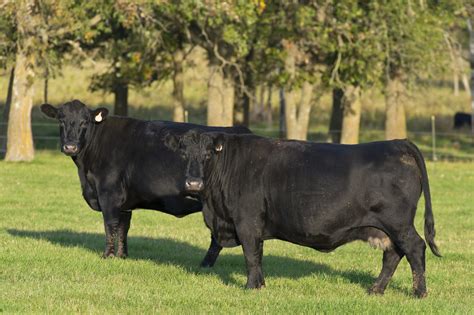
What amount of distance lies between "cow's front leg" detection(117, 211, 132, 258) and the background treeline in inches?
600

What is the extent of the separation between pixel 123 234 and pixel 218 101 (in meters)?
19.7

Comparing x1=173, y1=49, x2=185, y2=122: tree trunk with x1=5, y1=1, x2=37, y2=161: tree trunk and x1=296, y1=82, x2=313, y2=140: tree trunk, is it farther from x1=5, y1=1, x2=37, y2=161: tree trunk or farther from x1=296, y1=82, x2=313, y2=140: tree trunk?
x1=5, y1=1, x2=37, y2=161: tree trunk

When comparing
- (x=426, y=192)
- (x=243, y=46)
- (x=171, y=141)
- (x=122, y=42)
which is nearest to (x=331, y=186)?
(x=426, y=192)

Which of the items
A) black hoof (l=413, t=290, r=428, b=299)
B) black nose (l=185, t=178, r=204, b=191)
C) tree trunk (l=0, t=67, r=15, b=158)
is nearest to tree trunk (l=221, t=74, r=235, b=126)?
tree trunk (l=0, t=67, r=15, b=158)

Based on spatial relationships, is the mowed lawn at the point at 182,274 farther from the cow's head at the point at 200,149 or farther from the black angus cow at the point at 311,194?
the cow's head at the point at 200,149

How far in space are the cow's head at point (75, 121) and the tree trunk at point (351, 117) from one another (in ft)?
71.3

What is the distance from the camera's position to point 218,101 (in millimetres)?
32781

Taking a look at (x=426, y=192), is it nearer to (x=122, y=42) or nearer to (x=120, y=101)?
(x=122, y=42)

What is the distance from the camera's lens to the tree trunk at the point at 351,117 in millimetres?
34531

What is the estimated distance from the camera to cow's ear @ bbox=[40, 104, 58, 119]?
526 inches

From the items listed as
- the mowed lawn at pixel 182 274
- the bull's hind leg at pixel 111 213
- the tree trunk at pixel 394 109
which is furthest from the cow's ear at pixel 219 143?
the tree trunk at pixel 394 109

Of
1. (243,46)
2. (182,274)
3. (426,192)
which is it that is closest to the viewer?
(426,192)

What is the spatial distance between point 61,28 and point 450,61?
13.4 meters

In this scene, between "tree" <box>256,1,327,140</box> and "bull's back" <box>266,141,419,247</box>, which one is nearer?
"bull's back" <box>266,141,419,247</box>
